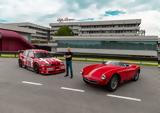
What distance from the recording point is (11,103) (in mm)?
5922

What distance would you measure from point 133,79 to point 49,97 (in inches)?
209

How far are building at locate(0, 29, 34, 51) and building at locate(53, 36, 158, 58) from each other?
15774mm

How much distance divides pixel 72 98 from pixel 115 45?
38.7m

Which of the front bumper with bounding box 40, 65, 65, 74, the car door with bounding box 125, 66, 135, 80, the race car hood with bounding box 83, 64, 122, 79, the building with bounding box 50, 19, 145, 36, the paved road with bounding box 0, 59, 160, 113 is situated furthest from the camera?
the building with bounding box 50, 19, 145, 36

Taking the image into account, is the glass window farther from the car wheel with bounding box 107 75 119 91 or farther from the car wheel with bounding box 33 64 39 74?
the car wheel with bounding box 107 75 119 91

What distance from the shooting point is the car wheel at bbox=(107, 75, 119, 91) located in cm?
762

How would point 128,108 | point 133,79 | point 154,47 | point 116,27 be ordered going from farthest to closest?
point 116,27 < point 154,47 < point 133,79 < point 128,108

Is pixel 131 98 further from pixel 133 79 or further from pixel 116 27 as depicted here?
pixel 116 27

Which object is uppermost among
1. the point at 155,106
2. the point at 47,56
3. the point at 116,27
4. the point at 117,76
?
the point at 116,27

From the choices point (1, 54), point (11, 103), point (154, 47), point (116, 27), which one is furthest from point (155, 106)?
point (116, 27)

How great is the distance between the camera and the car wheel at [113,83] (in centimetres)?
762

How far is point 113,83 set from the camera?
785 centimetres

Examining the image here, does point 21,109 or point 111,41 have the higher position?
point 111,41

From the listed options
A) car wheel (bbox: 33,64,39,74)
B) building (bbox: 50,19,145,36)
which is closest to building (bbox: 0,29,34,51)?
car wheel (bbox: 33,64,39,74)
